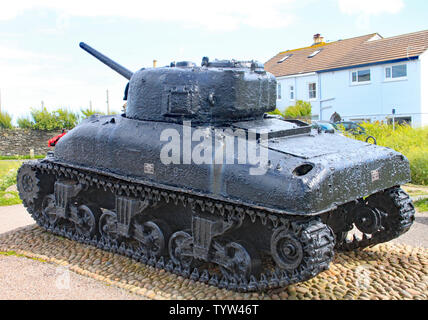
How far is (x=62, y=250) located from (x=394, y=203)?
19.1ft

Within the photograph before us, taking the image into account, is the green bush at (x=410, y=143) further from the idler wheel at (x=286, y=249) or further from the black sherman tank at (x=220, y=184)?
the idler wheel at (x=286, y=249)

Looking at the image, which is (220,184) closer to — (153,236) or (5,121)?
(153,236)

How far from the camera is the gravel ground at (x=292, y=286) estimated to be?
6836mm

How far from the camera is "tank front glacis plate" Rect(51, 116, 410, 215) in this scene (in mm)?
6156

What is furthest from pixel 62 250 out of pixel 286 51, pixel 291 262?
pixel 286 51

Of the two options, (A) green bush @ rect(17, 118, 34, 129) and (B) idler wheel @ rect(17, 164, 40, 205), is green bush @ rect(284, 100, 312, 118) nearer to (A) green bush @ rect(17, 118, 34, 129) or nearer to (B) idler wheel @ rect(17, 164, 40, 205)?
(A) green bush @ rect(17, 118, 34, 129)

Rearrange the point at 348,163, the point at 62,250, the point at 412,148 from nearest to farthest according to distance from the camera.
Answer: the point at 348,163 → the point at 62,250 → the point at 412,148

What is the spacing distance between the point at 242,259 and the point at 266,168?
1.39 metres

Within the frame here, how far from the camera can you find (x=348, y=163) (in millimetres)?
6750

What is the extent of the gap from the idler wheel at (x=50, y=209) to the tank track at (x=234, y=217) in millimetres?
276

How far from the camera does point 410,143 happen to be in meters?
18.9

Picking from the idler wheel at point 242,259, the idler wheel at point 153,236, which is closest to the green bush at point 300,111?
the idler wheel at point 153,236

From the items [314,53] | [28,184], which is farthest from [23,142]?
[28,184]

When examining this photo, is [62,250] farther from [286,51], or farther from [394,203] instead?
[286,51]
